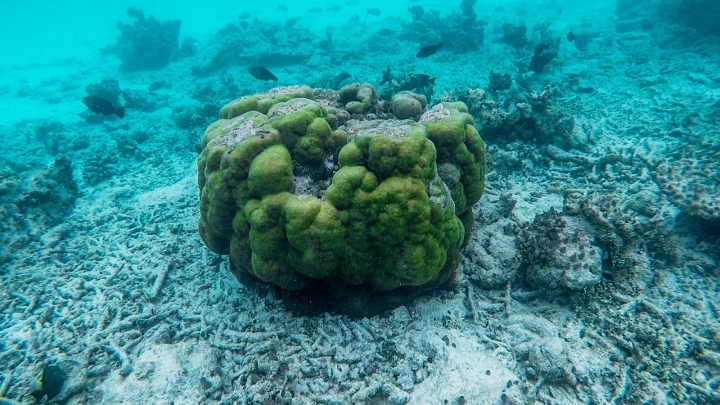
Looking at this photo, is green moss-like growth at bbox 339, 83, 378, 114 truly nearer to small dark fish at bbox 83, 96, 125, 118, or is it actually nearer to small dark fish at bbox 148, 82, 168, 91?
small dark fish at bbox 83, 96, 125, 118

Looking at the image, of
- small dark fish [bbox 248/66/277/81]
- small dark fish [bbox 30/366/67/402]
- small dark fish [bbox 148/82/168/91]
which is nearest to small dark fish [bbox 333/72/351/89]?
small dark fish [bbox 248/66/277/81]

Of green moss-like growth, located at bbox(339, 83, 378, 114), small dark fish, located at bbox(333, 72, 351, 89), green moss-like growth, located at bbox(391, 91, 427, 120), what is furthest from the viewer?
small dark fish, located at bbox(333, 72, 351, 89)

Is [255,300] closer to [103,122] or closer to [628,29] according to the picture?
[103,122]

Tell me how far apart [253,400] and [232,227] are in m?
2.21

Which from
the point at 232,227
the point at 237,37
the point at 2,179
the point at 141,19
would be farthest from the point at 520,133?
the point at 141,19

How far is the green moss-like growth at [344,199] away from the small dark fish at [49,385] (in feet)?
8.38

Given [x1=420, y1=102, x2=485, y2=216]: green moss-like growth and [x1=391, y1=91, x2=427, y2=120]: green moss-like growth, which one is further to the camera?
[x1=391, y1=91, x2=427, y2=120]: green moss-like growth

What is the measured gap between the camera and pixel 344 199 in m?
4.00

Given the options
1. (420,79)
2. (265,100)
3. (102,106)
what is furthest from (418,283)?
(102,106)

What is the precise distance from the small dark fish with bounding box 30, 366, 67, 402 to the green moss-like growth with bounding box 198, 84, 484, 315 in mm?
2554

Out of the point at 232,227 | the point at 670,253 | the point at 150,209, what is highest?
the point at 232,227

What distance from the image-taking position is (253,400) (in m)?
4.16

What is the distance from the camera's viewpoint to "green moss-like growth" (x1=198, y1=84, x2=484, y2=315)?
12.9 ft

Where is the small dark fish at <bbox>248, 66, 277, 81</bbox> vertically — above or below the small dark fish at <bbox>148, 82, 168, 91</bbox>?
above
